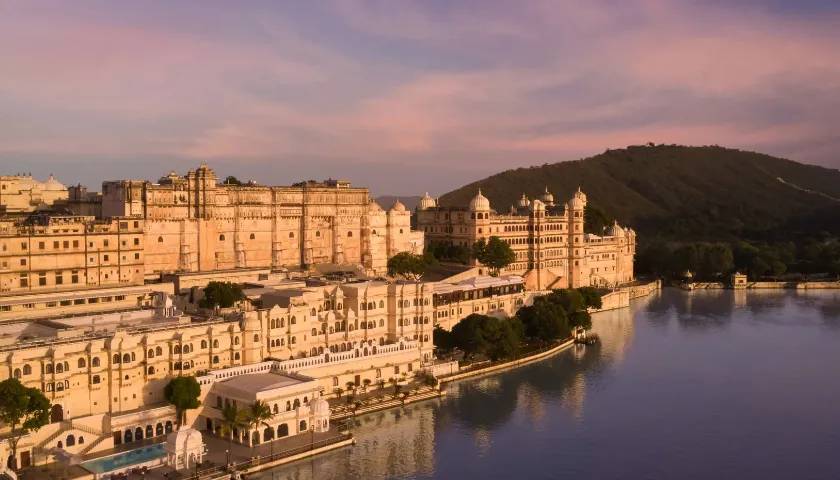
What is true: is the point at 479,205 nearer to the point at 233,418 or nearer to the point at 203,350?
the point at 203,350

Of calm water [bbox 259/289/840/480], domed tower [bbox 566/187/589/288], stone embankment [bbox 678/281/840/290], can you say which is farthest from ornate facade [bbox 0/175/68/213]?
stone embankment [bbox 678/281/840/290]

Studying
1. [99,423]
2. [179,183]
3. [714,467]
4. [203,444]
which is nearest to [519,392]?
[714,467]

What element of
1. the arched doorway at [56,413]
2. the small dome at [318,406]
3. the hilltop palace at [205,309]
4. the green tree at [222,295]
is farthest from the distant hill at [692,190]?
the arched doorway at [56,413]

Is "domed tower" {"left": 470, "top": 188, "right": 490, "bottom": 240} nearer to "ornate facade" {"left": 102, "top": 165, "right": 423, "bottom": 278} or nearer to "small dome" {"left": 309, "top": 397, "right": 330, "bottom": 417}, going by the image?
"ornate facade" {"left": 102, "top": 165, "right": 423, "bottom": 278}

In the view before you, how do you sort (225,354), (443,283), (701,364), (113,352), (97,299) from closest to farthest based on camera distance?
(113,352) < (225,354) < (97,299) < (701,364) < (443,283)

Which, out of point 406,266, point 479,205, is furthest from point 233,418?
point 479,205

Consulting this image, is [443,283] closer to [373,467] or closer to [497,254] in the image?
[497,254]
